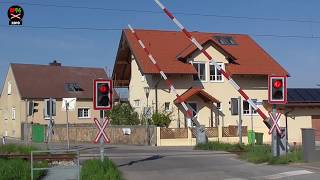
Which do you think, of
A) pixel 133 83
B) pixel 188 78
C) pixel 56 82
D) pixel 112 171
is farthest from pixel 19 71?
pixel 112 171

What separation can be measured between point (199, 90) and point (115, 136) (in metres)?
7.30

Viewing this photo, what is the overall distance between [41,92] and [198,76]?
2080 centimetres

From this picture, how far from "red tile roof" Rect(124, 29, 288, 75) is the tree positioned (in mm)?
3461

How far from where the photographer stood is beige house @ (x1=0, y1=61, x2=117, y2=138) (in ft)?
191

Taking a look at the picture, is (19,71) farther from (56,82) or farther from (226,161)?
(226,161)

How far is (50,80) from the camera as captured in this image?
61.8 meters

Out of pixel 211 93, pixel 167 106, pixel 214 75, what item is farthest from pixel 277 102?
pixel 214 75

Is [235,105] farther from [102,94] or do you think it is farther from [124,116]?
[124,116]

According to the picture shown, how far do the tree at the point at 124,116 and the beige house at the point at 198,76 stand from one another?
1.61 meters

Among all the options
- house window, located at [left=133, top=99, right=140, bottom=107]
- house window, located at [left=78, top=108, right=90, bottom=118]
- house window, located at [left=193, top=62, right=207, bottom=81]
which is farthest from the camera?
house window, located at [left=78, top=108, right=90, bottom=118]

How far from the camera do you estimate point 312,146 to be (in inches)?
774

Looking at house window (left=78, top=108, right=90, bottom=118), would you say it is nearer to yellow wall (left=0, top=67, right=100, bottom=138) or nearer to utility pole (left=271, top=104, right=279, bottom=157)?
yellow wall (left=0, top=67, right=100, bottom=138)

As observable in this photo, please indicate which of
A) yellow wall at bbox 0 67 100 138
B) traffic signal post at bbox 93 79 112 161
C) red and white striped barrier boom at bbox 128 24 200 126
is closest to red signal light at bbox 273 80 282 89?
traffic signal post at bbox 93 79 112 161

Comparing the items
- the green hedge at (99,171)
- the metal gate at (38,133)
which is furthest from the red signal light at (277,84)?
the metal gate at (38,133)
